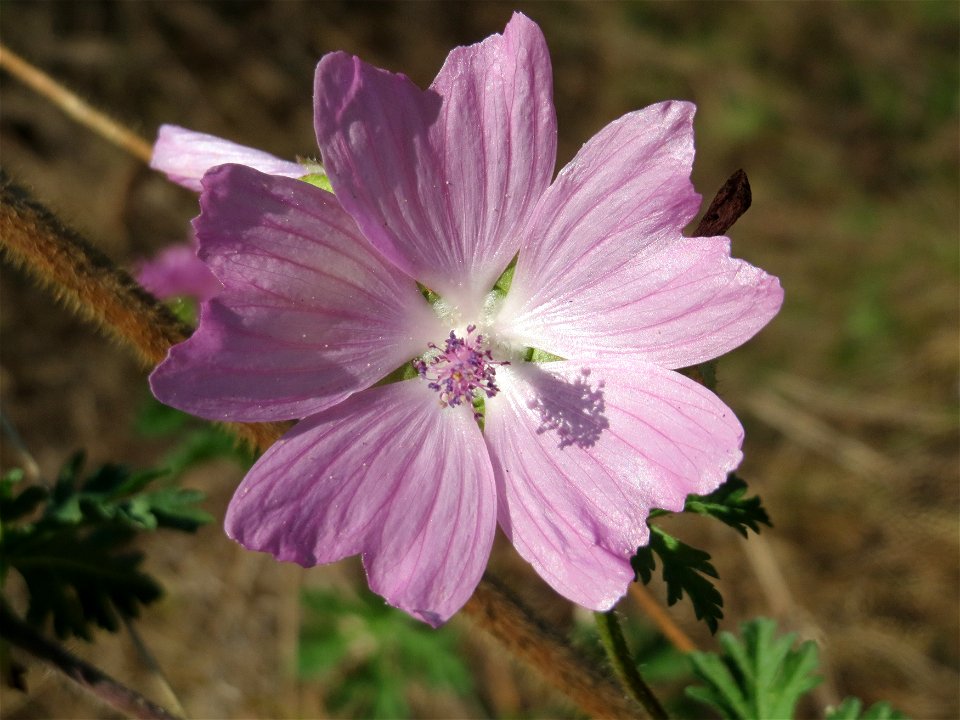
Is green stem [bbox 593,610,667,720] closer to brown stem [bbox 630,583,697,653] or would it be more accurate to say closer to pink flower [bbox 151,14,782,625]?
pink flower [bbox 151,14,782,625]

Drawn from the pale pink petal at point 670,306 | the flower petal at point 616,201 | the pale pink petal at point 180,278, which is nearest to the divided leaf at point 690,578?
the pale pink petal at point 670,306

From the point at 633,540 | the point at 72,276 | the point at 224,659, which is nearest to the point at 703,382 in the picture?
the point at 633,540

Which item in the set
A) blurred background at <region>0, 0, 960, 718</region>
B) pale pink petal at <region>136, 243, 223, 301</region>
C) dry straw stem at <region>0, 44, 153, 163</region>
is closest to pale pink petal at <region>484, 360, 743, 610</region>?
dry straw stem at <region>0, 44, 153, 163</region>

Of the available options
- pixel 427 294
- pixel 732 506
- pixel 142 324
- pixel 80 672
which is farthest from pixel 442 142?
pixel 80 672

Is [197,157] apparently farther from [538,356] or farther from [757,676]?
[757,676]

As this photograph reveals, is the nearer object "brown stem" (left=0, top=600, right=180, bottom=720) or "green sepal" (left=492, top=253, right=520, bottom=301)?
"brown stem" (left=0, top=600, right=180, bottom=720)

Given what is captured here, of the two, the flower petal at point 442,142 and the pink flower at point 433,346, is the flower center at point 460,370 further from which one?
the flower petal at point 442,142
